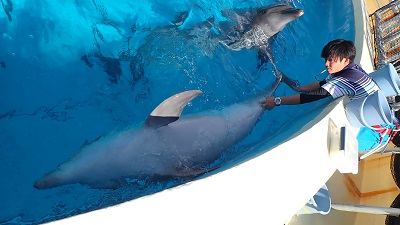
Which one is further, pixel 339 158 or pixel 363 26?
pixel 363 26

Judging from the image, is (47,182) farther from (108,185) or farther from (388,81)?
(388,81)

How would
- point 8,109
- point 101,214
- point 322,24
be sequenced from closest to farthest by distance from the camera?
point 101,214
point 8,109
point 322,24

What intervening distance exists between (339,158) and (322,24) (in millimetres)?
4019

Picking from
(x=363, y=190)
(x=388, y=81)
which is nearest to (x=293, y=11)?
(x=388, y=81)

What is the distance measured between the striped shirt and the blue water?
0.44 m

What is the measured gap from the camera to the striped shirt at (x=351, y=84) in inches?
165

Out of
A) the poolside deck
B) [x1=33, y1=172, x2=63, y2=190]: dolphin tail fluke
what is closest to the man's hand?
the poolside deck

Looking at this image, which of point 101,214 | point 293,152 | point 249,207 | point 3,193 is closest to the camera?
point 101,214

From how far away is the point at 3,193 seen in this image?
4.53 metres

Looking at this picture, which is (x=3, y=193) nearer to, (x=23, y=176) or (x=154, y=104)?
(x=23, y=176)

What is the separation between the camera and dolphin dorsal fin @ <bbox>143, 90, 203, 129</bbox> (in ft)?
14.4

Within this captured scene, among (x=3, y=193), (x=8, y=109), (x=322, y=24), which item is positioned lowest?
(x=3, y=193)

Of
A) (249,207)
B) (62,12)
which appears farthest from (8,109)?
(249,207)

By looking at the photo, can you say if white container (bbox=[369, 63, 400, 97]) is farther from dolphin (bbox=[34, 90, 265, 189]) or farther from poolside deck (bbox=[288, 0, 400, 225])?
dolphin (bbox=[34, 90, 265, 189])
